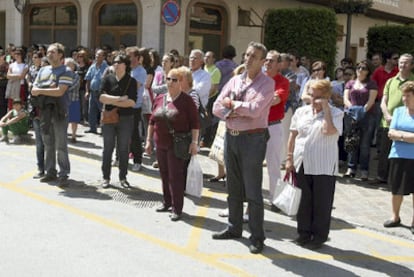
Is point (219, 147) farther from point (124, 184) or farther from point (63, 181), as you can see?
point (63, 181)

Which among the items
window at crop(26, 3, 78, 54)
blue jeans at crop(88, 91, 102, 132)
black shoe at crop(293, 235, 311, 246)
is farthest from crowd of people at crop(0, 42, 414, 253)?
window at crop(26, 3, 78, 54)

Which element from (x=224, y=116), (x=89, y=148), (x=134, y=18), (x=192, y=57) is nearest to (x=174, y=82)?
(x=224, y=116)

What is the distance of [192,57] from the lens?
8258 millimetres

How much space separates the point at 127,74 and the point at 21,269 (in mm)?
3387

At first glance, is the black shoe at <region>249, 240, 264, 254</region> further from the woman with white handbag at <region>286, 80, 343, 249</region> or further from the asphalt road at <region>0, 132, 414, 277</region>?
the woman with white handbag at <region>286, 80, 343, 249</region>

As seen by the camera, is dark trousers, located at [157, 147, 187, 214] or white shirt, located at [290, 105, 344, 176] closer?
white shirt, located at [290, 105, 344, 176]

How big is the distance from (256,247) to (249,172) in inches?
27.9

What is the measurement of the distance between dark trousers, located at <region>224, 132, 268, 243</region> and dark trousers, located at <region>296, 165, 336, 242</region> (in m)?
0.46

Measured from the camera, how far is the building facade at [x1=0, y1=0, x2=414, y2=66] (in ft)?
50.5

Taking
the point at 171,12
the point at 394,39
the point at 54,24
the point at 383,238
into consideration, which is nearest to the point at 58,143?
the point at 383,238

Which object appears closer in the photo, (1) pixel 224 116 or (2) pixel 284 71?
(1) pixel 224 116

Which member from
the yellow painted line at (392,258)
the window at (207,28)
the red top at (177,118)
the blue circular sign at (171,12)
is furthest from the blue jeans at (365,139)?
the window at (207,28)

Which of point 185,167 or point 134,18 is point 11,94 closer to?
point 134,18

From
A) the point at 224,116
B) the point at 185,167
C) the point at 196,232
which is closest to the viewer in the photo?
the point at 224,116
